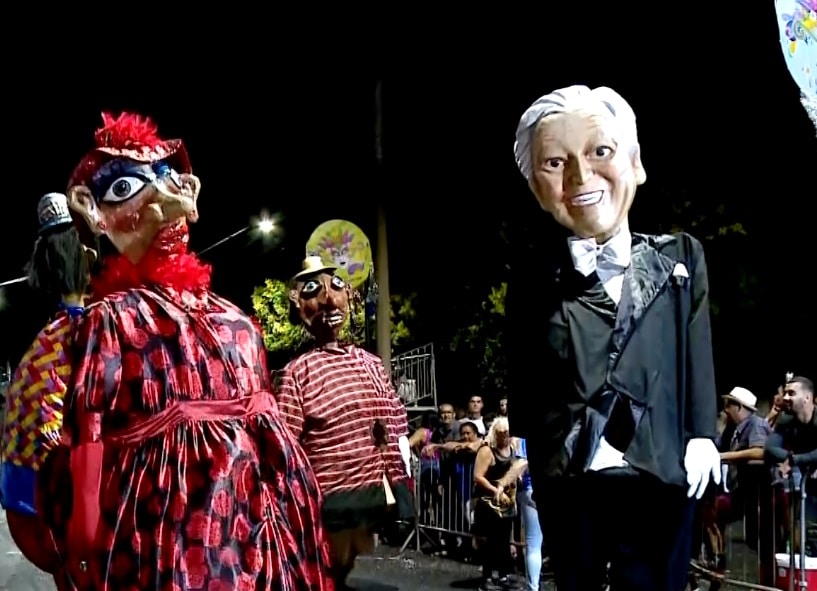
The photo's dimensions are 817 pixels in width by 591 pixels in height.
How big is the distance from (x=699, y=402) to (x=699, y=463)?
19cm

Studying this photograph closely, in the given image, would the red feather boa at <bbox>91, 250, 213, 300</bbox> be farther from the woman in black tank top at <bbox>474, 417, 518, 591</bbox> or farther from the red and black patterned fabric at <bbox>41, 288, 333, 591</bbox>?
the woman in black tank top at <bbox>474, 417, 518, 591</bbox>

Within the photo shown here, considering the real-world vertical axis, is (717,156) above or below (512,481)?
above

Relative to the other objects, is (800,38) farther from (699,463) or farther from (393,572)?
(393,572)

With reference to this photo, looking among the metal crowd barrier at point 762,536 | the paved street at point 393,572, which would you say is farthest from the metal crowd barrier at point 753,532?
the paved street at point 393,572

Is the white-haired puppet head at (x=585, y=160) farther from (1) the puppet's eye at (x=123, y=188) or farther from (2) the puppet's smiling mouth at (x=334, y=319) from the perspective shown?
(2) the puppet's smiling mouth at (x=334, y=319)

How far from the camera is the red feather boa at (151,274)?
3436 mm

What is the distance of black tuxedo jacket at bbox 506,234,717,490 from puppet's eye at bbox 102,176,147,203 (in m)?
1.27

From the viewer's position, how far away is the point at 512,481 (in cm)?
844

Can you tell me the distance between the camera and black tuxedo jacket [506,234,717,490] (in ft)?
10.9

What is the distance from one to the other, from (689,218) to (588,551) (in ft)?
31.6

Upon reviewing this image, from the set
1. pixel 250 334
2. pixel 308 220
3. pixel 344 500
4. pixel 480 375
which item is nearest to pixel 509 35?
pixel 480 375

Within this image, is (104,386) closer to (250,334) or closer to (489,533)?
(250,334)

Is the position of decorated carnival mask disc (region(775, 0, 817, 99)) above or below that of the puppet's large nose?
above

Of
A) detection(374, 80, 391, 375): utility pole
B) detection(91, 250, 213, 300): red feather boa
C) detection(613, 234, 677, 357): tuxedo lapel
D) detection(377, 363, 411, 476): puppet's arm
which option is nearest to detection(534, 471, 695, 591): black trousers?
Answer: detection(613, 234, 677, 357): tuxedo lapel
